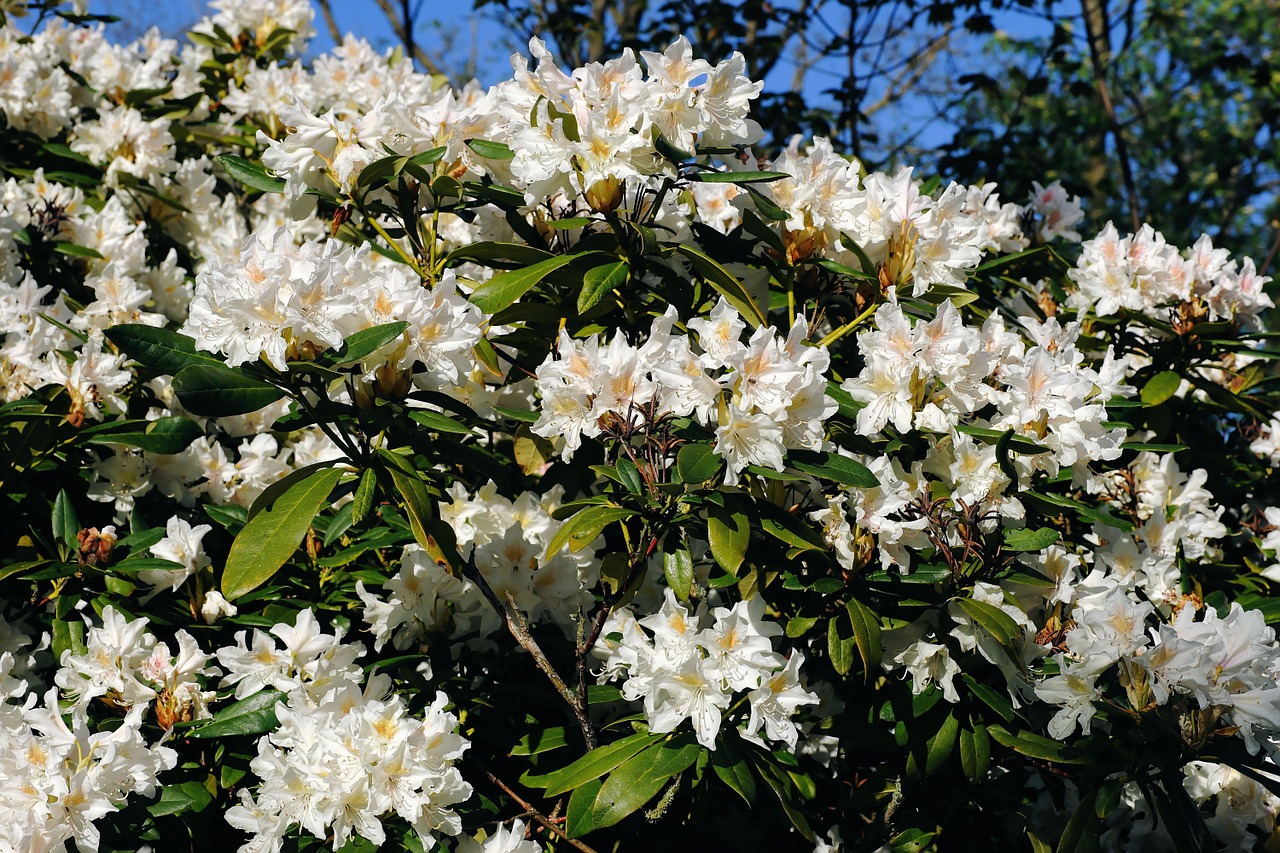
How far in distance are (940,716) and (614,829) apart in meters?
0.65

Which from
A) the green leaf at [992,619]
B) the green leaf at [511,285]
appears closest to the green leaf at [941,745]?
the green leaf at [992,619]

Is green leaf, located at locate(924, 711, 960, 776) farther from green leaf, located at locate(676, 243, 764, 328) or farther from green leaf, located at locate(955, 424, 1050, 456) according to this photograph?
green leaf, located at locate(676, 243, 764, 328)

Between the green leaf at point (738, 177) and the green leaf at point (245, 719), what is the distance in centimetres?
112

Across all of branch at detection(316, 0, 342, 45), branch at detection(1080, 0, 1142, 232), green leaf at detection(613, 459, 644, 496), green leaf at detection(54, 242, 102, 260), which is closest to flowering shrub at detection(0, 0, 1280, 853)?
green leaf at detection(613, 459, 644, 496)

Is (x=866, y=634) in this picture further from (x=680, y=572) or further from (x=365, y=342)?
(x=365, y=342)

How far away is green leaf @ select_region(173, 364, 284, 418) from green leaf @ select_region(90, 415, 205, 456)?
423mm

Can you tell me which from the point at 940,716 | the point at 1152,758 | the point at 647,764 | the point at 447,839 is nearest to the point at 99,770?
the point at 447,839

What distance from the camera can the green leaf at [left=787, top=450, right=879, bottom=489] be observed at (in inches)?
62.4

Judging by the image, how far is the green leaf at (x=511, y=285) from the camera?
1.72 meters

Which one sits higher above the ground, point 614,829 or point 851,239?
point 851,239

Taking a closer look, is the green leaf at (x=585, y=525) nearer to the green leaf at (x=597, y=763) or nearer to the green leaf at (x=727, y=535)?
the green leaf at (x=727, y=535)

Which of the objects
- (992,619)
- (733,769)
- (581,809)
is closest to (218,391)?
(581,809)

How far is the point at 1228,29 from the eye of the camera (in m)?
12.6

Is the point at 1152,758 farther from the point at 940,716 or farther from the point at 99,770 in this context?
the point at 99,770
